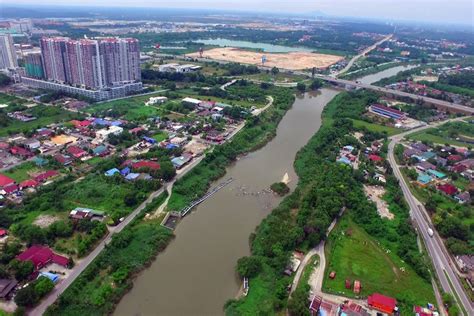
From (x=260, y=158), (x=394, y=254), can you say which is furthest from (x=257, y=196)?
(x=394, y=254)

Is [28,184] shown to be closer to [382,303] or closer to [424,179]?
[382,303]

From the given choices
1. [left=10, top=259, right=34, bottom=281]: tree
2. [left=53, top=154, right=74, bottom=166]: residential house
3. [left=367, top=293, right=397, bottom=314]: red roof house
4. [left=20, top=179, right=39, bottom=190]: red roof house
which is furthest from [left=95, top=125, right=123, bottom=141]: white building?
[left=367, top=293, right=397, bottom=314]: red roof house

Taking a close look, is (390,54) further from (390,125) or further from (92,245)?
(92,245)

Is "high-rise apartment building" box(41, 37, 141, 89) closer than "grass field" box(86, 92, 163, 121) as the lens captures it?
No

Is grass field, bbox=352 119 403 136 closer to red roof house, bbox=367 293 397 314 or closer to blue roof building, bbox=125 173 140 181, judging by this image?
blue roof building, bbox=125 173 140 181

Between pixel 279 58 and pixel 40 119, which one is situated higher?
pixel 279 58

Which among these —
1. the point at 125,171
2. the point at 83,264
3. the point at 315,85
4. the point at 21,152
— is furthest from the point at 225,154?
the point at 315,85
